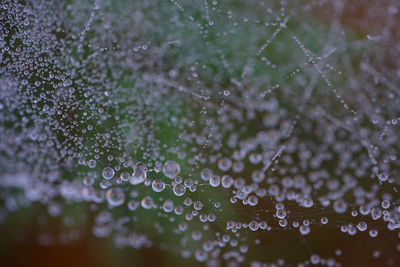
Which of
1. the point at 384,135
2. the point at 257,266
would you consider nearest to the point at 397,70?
the point at 384,135

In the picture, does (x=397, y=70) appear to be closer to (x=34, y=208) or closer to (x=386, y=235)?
(x=386, y=235)

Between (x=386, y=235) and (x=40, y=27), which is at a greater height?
(x=40, y=27)

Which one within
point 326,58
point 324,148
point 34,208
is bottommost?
point 34,208

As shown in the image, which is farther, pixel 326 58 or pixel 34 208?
pixel 34 208

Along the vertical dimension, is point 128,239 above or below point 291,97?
below

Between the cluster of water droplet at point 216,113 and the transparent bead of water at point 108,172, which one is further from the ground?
the cluster of water droplet at point 216,113

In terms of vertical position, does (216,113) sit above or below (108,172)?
above

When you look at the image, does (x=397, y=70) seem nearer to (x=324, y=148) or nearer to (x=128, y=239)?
(x=324, y=148)

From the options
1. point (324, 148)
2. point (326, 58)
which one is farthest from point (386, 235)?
point (326, 58)

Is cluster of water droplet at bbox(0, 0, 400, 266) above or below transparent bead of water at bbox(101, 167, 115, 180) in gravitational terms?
above
